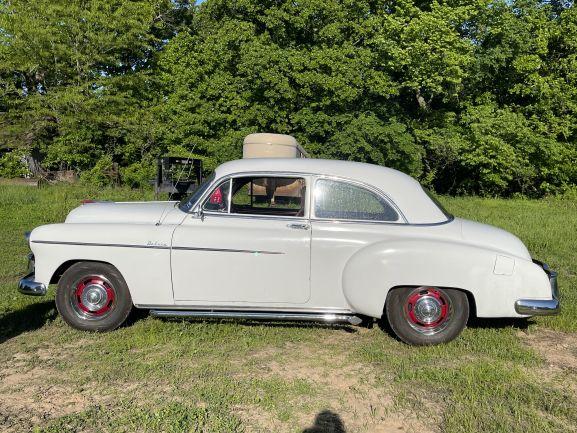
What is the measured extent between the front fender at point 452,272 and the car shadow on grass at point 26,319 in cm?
311

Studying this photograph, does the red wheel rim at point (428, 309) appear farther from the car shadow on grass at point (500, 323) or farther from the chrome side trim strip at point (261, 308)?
the car shadow on grass at point (500, 323)

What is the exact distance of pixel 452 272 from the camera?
4375 millimetres

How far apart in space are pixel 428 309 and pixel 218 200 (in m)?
2.14

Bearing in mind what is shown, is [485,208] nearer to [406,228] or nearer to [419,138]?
[419,138]

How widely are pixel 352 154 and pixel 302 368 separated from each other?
51.9ft

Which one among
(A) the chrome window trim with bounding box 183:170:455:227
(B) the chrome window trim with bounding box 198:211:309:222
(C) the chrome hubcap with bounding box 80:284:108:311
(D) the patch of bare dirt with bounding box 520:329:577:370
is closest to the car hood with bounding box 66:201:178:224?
(A) the chrome window trim with bounding box 183:170:455:227

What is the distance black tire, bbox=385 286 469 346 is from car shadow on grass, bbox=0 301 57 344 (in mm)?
3398

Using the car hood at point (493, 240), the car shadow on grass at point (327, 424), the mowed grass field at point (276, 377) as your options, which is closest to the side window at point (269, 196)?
the mowed grass field at point (276, 377)

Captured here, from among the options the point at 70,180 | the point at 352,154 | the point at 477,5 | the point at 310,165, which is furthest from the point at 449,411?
the point at 477,5

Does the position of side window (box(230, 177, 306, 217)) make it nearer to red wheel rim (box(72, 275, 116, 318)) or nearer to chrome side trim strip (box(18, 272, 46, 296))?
red wheel rim (box(72, 275, 116, 318))

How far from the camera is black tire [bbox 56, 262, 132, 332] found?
186 inches

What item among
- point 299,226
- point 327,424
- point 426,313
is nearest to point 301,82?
point 299,226

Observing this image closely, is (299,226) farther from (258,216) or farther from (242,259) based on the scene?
(242,259)

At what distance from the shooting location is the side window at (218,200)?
475 centimetres
